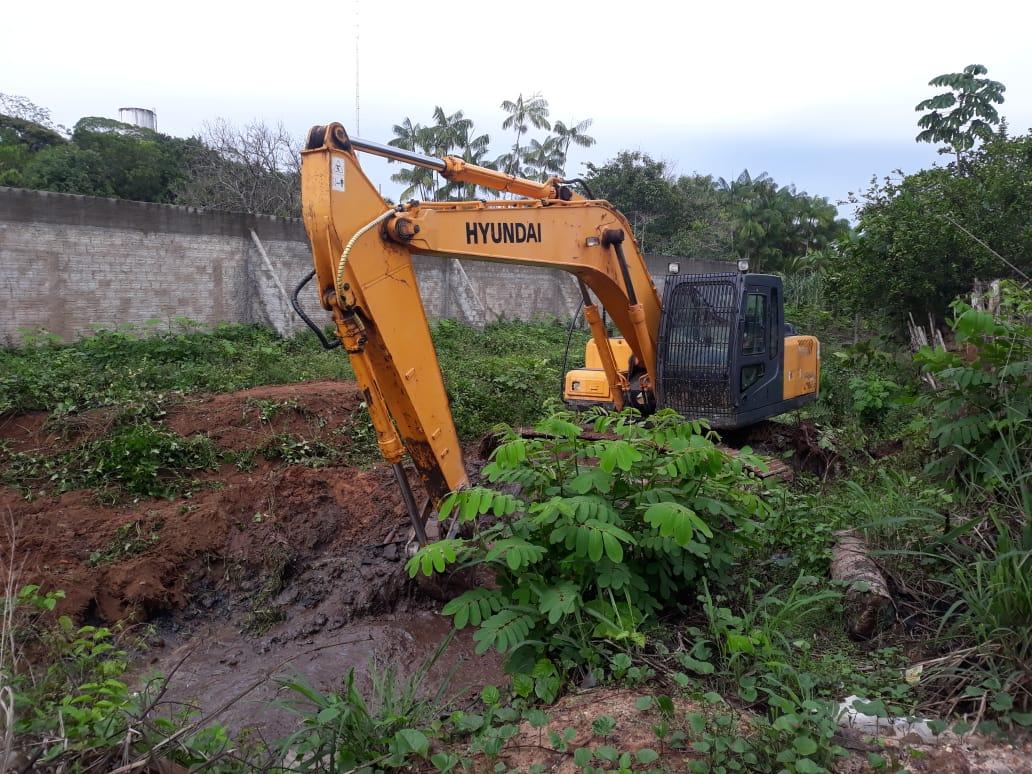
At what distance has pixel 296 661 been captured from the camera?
4.76 m

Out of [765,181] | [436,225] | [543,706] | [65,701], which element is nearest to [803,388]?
[436,225]

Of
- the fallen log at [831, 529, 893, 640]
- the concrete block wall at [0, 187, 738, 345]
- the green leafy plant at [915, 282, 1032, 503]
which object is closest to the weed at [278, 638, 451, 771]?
the fallen log at [831, 529, 893, 640]

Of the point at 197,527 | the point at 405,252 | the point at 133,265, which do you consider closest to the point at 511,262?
the point at 405,252

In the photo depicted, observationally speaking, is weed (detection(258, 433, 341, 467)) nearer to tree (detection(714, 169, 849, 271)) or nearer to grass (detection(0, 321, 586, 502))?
grass (detection(0, 321, 586, 502))

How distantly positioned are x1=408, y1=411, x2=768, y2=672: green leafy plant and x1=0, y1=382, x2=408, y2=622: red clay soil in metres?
2.29

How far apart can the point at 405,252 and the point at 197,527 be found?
3.17m

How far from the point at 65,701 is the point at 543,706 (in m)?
1.97

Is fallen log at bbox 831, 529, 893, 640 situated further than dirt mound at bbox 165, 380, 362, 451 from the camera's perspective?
No

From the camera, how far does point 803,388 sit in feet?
28.9

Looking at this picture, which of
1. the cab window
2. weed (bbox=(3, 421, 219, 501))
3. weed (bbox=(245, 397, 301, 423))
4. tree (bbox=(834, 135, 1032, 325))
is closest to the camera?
weed (bbox=(3, 421, 219, 501))

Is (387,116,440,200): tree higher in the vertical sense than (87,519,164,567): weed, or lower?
higher

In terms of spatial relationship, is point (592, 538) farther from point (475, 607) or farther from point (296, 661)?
point (296, 661)

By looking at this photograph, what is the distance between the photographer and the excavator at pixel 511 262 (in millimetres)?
4367

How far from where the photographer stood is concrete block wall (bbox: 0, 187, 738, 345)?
11.4 metres
